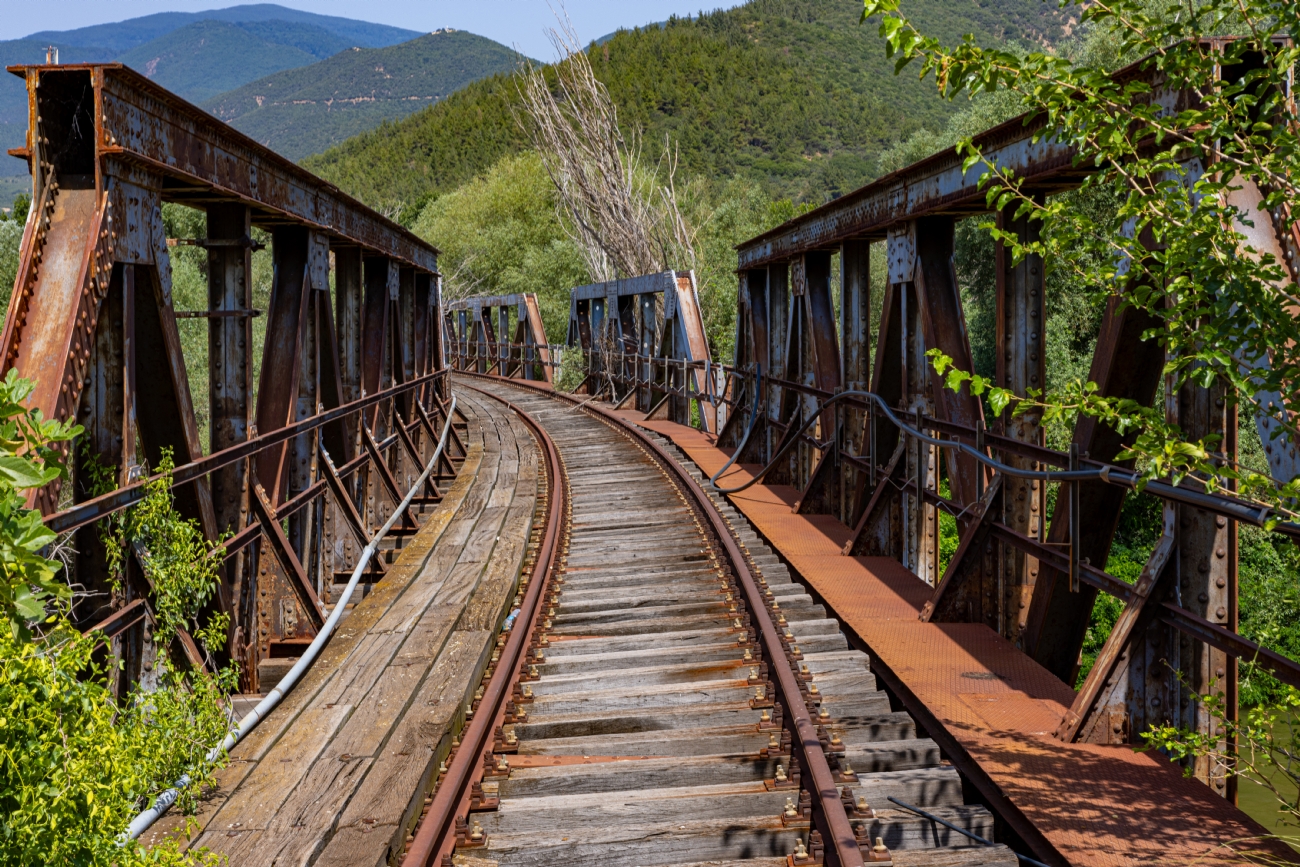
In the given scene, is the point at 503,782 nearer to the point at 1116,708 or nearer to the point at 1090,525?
the point at 1116,708

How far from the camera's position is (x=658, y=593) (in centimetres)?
796

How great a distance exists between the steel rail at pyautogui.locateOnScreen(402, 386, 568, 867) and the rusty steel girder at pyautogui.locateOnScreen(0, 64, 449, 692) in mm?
1215

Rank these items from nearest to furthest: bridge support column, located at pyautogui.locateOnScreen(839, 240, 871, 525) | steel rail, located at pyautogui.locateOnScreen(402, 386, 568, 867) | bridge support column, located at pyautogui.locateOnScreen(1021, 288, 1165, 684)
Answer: steel rail, located at pyautogui.locateOnScreen(402, 386, 568, 867) < bridge support column, located at pyautogui.locateOnScreen(1021, 288, 1165, 684) < bridge support column, located at pyautogui.locateOnScreen(839, 240, 871, 525)

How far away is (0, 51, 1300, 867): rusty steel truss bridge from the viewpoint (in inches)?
161

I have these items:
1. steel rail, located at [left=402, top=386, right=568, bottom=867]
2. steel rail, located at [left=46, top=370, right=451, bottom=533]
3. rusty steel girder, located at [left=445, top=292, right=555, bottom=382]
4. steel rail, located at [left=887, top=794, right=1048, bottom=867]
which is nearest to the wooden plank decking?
steel rail, located at [left=402, top=386, right=568, bottom=867]

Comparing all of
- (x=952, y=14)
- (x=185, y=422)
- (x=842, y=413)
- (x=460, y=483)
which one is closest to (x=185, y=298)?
(x=460, y=483)

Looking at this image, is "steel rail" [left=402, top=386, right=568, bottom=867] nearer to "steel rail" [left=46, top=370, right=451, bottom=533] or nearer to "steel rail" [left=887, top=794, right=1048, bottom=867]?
"steel rail" [left=46, top=370, right=451, bottom=533]

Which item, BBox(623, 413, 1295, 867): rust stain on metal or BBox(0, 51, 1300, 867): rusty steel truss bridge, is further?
BBox(0, 51, 1300, 867): rusty steel truss bridge

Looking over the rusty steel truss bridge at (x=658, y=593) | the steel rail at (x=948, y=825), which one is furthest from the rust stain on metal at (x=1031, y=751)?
the steel rail at (x=948, y=825)

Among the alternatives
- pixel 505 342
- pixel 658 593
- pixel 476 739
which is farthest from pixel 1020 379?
pixel 505 342

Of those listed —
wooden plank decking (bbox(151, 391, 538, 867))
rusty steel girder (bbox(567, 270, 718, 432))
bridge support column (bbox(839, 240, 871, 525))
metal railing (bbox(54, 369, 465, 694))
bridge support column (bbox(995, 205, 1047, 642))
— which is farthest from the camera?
rusty steel girder (bbox(567, 270, 718, 432))

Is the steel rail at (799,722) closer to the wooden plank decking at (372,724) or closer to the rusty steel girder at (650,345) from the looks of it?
the wooden plank decking at (372,724)

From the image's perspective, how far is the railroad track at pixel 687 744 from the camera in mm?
4094

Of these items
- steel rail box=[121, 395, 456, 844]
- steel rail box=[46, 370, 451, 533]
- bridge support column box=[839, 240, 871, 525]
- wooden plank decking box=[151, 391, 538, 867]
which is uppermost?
bridge support column box=[839, 240, 871, 525]
